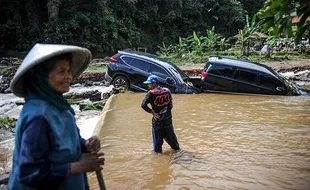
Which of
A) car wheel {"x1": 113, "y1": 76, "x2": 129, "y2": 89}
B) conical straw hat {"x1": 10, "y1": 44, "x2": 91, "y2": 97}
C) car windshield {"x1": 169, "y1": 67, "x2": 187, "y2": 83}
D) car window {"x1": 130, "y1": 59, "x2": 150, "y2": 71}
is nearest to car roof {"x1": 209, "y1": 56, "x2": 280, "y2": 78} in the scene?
car windshield {"x1": 169, "y1": 67, "x2": 187, "y2": 83}

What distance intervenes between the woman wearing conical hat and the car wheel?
11520 millimetres

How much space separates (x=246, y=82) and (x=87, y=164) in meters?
11.4

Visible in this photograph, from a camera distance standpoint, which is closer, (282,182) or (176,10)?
(282,182)

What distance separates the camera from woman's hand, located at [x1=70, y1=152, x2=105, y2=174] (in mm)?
1937

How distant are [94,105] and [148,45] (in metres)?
24.5

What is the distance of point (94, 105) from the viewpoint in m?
11.8

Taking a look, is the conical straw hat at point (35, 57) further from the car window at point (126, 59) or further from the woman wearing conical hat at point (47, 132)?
the car window at point (126, 59)

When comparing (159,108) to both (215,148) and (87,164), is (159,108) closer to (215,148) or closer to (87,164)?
(215,148)

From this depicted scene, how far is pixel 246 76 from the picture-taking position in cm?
1273

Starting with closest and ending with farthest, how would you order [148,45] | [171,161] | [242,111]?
[171,161]
[242,111]
[148,45]

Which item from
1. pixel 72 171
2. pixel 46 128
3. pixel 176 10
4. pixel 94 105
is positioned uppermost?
pixel 176 10

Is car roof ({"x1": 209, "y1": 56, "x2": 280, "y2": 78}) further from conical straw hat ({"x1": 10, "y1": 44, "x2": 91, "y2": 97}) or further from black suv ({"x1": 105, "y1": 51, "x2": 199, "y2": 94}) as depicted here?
conical straw hat ({"x1": 10, "y1": 44, "x2": 91, "y2": 97})

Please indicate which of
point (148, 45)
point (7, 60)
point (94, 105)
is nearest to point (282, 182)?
point (94, 105)

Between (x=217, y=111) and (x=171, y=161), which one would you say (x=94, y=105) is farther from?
(x=171, y=161)
